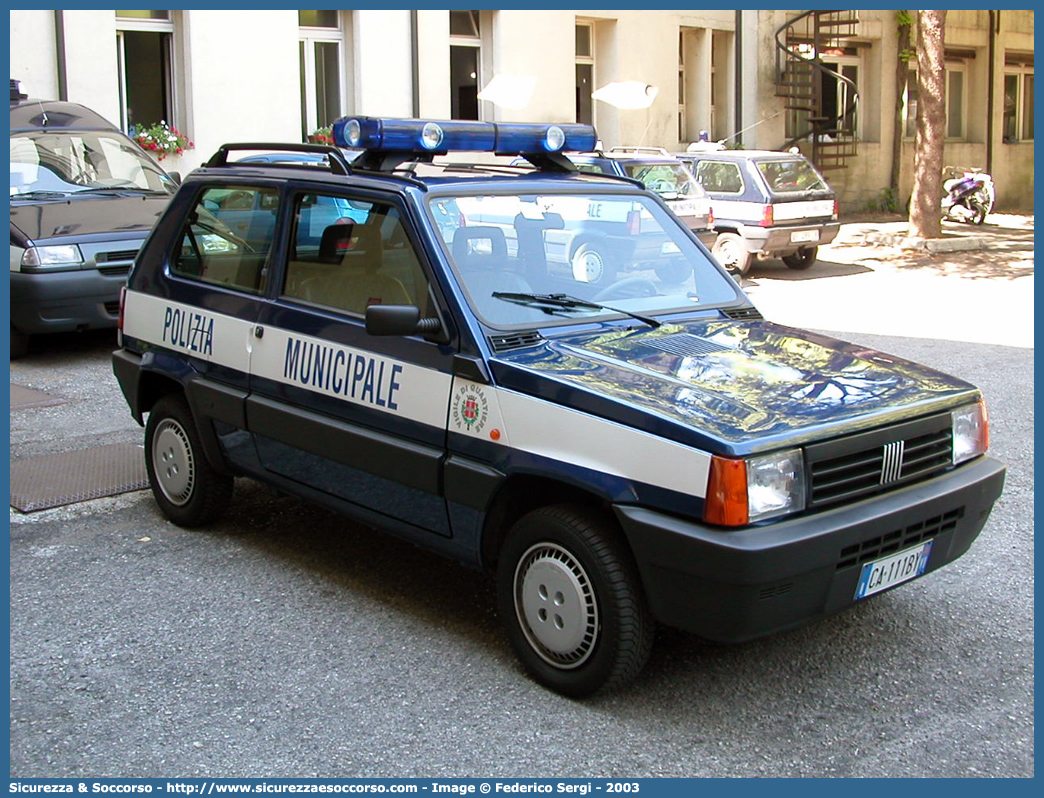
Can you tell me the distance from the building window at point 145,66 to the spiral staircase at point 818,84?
42.7ft

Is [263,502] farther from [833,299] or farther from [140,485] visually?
[833,299]

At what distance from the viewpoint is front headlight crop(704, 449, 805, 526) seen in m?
3.71

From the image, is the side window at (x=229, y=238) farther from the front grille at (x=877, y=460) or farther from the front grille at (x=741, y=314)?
the front grille at (x=877, y=460)

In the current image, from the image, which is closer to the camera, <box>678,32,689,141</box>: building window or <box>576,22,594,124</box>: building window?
<box>576,22,594,124</box>: building window

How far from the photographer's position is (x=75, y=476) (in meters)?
7.05

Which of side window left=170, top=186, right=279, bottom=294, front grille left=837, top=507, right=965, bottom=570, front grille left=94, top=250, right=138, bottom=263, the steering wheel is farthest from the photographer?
front grille left=94, top=250, right=138, bottom=263

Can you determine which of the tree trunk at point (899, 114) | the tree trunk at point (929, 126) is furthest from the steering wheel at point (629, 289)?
the tree trunk at point (899, 114)

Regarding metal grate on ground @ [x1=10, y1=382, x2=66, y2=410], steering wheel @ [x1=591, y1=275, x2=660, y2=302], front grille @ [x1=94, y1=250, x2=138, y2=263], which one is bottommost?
metal grate on ground @ [x1=10, y1=382, x2=66, y2=410]

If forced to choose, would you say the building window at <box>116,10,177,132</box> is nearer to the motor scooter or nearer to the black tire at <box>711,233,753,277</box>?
the black tire at <box>711,233,753,277</box>

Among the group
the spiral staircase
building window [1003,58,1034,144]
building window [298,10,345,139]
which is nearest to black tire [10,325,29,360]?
building window [298,10,345,139]

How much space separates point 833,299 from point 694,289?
1004 centimetres

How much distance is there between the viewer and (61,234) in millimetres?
10391

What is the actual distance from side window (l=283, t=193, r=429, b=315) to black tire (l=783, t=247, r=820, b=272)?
542 inches

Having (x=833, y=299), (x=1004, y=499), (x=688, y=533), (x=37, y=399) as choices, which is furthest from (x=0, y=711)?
(x=833, y=299)
